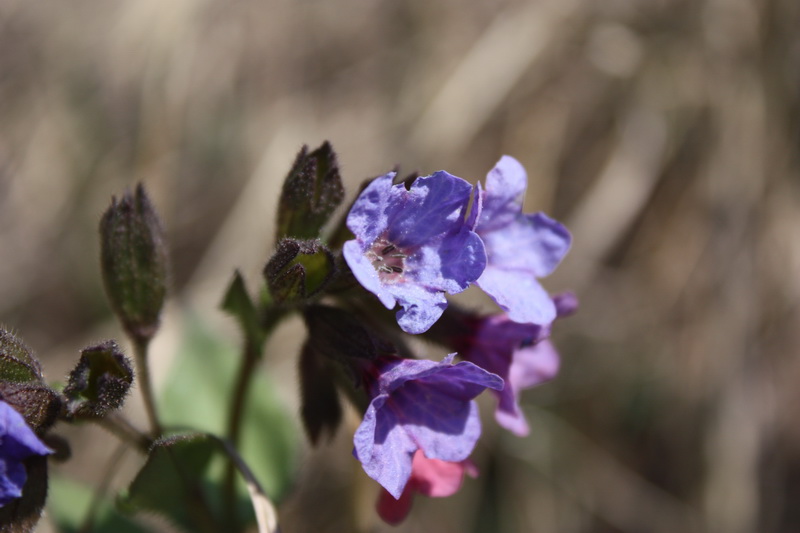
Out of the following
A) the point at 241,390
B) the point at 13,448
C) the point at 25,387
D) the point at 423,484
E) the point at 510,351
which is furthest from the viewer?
the point at 241,390

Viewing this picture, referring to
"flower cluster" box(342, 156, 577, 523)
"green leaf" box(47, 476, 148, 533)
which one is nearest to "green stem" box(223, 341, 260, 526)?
"green leaf" box(47, 476, 148, 533)

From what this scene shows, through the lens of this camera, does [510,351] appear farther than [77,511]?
No

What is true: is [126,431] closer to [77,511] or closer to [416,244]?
[77,511]

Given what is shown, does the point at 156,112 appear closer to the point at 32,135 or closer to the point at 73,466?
the point at 32,135

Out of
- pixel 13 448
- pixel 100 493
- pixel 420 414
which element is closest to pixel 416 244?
pixel 420 414

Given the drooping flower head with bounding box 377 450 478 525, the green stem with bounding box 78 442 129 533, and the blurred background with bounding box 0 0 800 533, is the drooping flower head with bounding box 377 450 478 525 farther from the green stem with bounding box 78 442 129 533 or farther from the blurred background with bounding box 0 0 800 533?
the blurred background with bounding box 0 0 800 533

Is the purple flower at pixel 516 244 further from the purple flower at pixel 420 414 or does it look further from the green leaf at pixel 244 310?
the green leaf at pixel 244 310

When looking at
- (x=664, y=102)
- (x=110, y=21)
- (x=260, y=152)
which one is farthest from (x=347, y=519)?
(x=110, y=21)
